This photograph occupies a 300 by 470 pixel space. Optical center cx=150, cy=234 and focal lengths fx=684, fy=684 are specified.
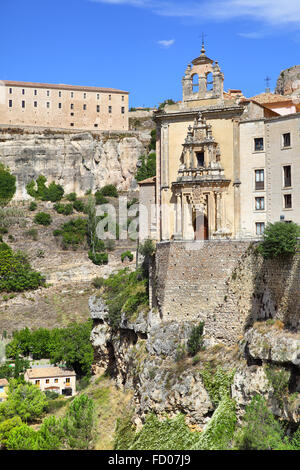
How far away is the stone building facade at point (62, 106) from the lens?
89.5 m

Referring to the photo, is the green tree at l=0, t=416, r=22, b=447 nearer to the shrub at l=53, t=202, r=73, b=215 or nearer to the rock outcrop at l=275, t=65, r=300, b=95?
the rock outcrop at l=275, t=65, r=300, b=95

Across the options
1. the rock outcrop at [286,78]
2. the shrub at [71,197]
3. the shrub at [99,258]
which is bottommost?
the shrub at [99,258]

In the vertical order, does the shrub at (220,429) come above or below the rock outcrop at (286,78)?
below

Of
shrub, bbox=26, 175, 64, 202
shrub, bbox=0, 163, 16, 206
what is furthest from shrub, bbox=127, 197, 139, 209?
shrub, bbox=0, 163, 16, 206

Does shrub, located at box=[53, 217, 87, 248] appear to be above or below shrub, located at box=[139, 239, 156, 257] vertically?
above

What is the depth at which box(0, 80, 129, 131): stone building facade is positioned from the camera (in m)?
89.5

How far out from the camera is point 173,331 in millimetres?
32156

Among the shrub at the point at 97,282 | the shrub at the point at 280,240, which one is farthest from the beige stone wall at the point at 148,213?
the shrub at the point at 97,282

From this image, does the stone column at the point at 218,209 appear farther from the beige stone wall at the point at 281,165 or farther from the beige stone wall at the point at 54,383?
the beige stone wall at the point at 54,383

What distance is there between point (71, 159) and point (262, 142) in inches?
2279

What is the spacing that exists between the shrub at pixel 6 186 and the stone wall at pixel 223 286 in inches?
2177
